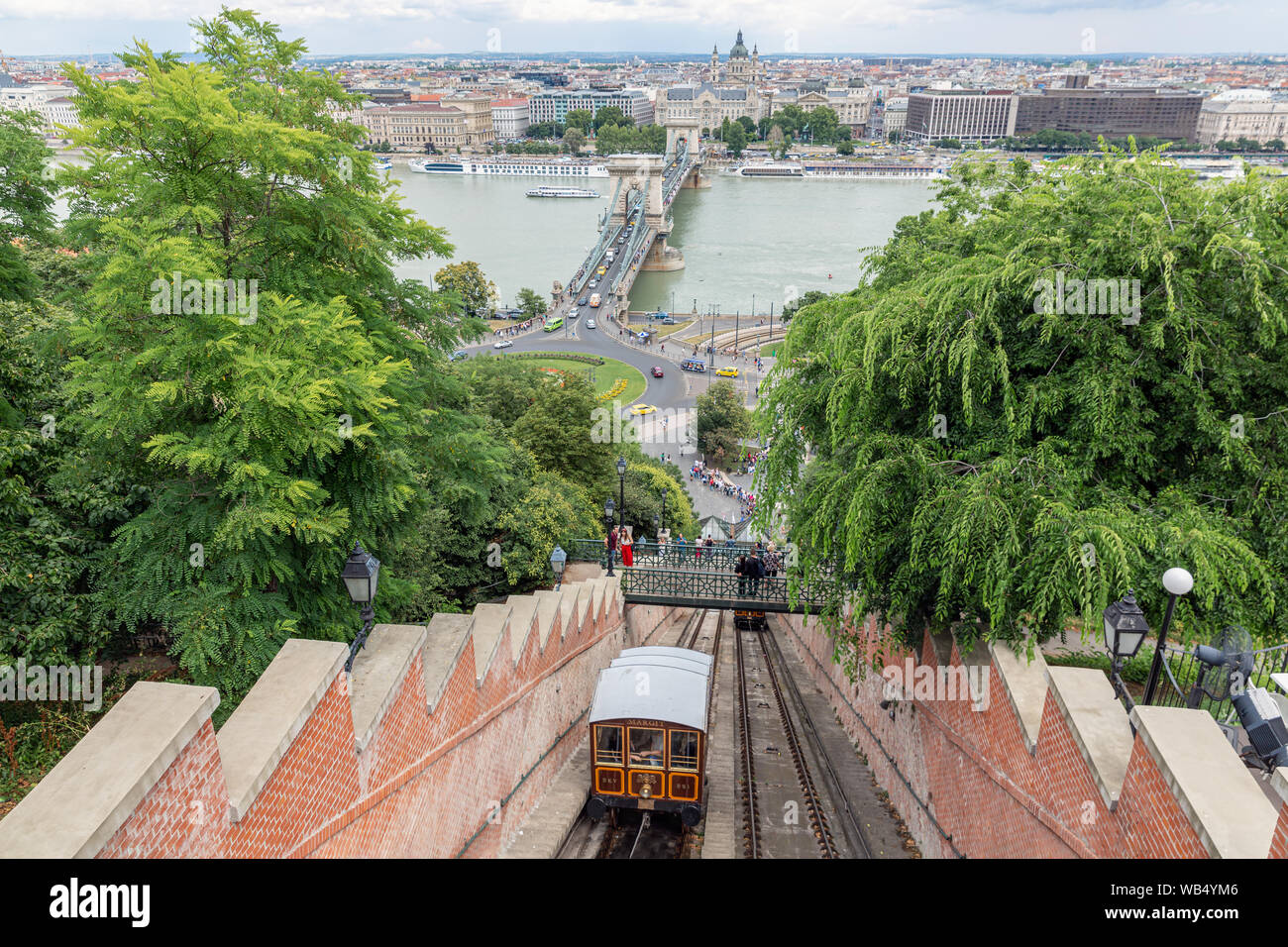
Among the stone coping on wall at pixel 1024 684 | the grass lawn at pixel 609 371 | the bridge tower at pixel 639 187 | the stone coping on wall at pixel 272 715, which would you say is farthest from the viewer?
the bridge tower at pixel 639 187

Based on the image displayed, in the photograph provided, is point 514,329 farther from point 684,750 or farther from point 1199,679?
point 1199,679

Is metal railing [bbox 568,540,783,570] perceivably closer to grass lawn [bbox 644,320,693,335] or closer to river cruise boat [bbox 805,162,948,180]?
grass lawn [bbox 644,320,693,335]

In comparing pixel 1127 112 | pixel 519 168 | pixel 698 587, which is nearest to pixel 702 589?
pixel 698 587

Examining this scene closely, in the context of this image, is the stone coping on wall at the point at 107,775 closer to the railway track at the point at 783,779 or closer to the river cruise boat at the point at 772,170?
the railway track at the point at 783,779

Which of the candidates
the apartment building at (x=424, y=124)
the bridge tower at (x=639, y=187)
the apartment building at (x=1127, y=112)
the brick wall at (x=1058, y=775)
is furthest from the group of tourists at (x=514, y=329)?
the apartment building at (x=1127, y=112)

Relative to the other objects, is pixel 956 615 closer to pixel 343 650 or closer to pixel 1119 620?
pixel 1119 620

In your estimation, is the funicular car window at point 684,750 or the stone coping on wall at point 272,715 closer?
the stone coping on wall at point 272,715
